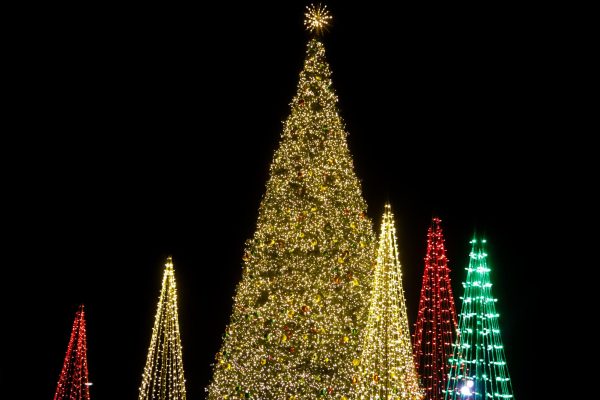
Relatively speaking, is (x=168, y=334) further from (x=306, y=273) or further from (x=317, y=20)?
(x=317, y=20)

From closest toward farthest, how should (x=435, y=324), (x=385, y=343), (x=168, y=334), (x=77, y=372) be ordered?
(x=385, y=343), (x=435, y=324), (x=168, y=334), (x=77, y=372)

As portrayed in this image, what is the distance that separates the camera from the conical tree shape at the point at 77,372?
13.6 meters

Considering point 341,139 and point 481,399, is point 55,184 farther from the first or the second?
point 481,399

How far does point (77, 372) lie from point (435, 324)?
765cm

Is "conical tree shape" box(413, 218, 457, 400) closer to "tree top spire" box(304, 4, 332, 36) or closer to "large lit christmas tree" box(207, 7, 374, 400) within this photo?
"large lit christmas tree" box(207, 7, 374, 400)

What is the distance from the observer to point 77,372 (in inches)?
555

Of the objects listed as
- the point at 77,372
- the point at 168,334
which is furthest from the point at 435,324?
the point at 77,372

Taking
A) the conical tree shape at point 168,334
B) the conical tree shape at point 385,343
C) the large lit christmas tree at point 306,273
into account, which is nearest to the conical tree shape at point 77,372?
the conical tree shape at point 168,334

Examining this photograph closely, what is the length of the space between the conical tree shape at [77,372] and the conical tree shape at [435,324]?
6.78 metres

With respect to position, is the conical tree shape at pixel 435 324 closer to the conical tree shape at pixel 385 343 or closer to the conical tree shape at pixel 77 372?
the conical tree shape at pixel 385 343

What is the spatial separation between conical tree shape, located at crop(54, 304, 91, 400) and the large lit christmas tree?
4.42 metres

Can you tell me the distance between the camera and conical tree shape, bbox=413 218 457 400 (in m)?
11.8

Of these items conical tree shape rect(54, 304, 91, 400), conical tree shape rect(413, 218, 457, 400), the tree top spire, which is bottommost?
conical tree shape rect(54, 304, 91, 400)

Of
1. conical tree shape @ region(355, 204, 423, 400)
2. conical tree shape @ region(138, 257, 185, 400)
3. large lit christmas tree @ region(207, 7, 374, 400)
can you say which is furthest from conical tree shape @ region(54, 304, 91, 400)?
conical tree shape @ region(355, 204, 423, 400)
